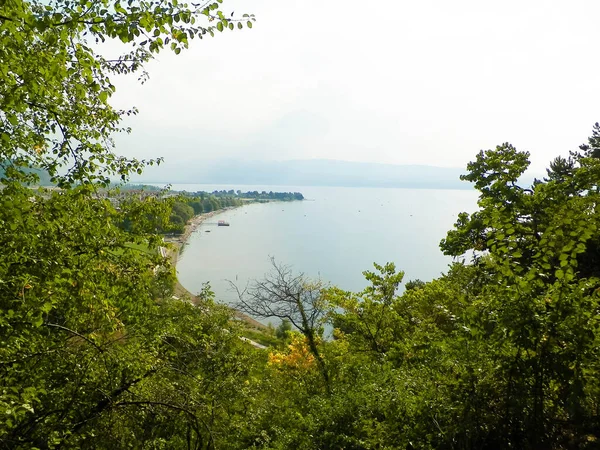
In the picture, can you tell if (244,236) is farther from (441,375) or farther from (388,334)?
(441,375)

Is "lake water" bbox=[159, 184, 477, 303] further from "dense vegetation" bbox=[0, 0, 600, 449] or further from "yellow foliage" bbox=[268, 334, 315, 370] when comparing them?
"dense vegetation" bbox=[0, 0, 600, 449]

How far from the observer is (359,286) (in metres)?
51.3

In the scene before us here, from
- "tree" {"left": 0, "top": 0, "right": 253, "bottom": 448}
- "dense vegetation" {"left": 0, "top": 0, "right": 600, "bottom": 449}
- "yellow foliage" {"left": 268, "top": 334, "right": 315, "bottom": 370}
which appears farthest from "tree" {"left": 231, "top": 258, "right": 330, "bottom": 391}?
"tree" {"left": 0, "top": 0, "right": 253, "bottom": 448}

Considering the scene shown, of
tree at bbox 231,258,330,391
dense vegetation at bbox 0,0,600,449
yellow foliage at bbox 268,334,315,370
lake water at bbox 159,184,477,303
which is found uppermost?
dense vegetation at bbox 0,0,600,449

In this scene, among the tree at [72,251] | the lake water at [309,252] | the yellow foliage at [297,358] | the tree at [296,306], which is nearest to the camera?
the tree at [72,251]

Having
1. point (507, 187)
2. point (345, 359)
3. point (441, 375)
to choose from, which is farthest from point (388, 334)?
point (441, 375)

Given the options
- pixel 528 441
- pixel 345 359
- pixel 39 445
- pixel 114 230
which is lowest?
pixel 345 359

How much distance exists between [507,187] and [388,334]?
6.51 m

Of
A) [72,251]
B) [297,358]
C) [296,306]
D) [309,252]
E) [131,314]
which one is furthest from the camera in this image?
[309,252]

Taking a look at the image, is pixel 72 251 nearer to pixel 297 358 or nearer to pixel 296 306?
pixel 296 306

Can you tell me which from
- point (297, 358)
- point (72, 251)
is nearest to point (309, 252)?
point (297, 358)

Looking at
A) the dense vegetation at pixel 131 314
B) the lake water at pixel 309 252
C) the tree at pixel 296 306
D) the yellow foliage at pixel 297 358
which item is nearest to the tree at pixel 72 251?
the dense vegetation at pixel 131 314

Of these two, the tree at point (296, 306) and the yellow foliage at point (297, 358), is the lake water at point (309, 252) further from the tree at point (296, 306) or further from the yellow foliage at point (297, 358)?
the tree at point (296, 306)

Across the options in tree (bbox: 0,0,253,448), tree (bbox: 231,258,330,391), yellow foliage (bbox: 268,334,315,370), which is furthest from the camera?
yellow foliage (bbox: 268,334,315,370)
